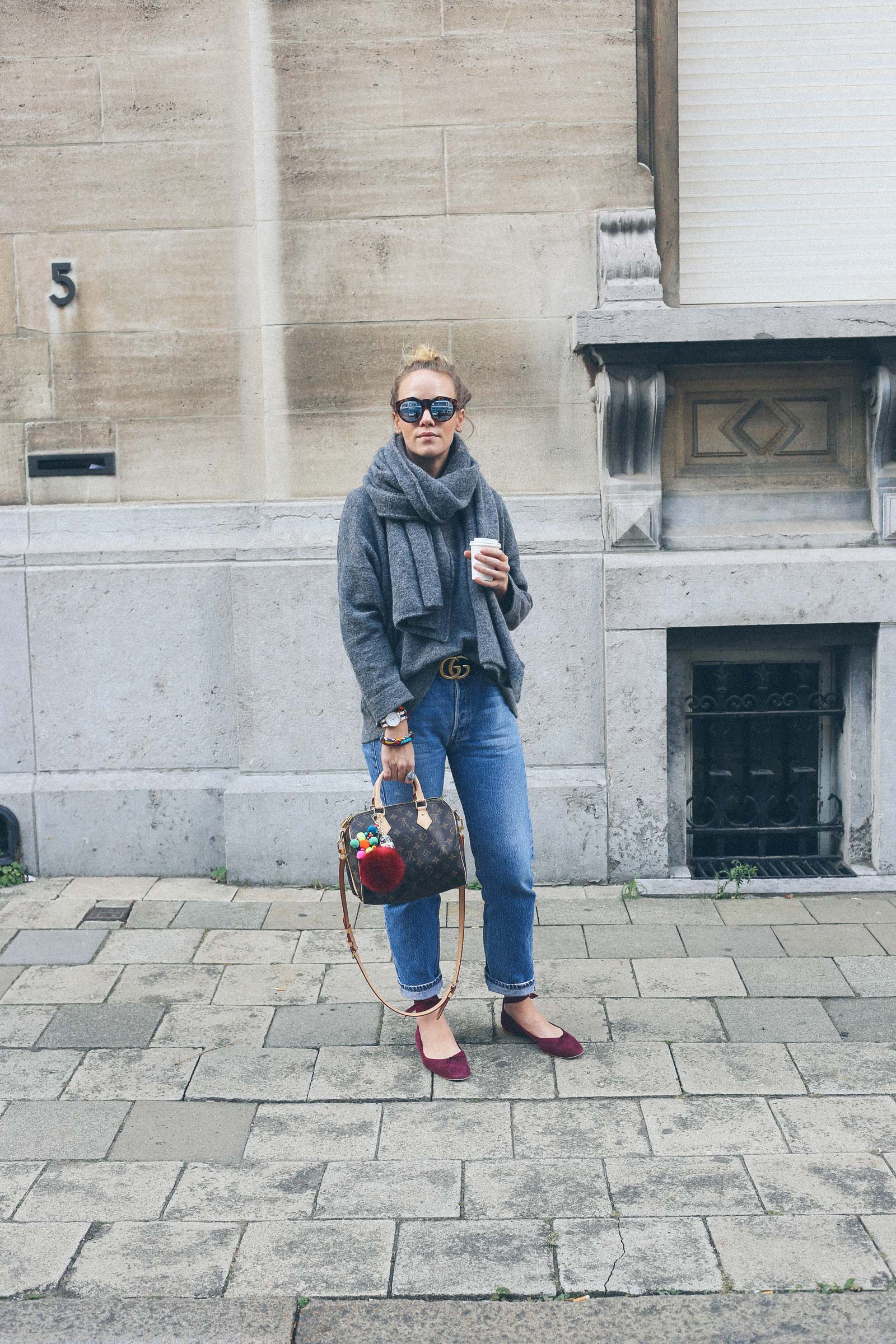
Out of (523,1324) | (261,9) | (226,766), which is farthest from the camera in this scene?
(226,766)

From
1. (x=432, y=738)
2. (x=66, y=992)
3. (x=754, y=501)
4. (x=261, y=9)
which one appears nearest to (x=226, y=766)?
(x=66, y=992)

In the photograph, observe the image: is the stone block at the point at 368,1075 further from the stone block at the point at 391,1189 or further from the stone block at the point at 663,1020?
the stone block at the point at 663,1020

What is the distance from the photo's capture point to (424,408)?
3631 mm

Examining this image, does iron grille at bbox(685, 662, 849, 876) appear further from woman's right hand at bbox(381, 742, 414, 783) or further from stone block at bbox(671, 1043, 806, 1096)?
woman's right hand at bbox(381, 742, 414, 783)

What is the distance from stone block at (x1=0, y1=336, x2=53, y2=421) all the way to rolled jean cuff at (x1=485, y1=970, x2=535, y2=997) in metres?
3.05

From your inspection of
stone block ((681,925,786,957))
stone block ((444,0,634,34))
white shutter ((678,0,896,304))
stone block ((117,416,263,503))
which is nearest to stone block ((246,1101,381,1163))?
stone block ((681,925,786,957))

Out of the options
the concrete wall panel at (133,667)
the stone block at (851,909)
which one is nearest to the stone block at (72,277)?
the concrete wall panel at (133,667)

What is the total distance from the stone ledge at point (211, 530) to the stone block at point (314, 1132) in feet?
7.89

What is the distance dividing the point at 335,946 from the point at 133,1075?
1099 mm

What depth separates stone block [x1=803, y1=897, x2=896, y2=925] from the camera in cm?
500

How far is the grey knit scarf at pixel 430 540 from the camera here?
11.8 ft

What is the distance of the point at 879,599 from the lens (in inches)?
209

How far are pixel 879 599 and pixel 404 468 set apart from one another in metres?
2.52

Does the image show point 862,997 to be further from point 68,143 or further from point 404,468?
point 68,143
